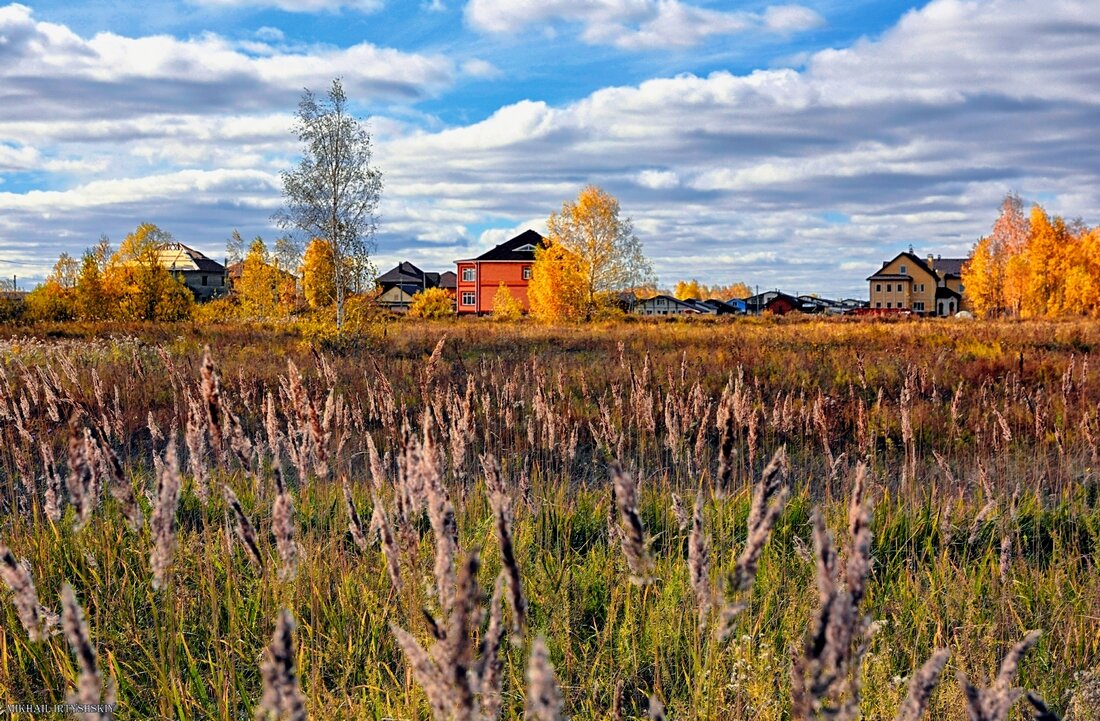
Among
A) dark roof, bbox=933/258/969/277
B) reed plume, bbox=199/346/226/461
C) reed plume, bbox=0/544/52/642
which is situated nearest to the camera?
reed plume, bbox=0/544/52/642

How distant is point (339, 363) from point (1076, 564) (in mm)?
11763

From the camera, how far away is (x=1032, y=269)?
58.5 meters

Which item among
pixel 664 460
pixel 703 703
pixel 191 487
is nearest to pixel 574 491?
pixel 664 460

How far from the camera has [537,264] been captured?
4647 centimetres

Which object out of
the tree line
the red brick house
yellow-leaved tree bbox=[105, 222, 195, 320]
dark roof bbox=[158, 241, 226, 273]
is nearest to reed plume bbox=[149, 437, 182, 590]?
yellow-leaved tree bbox=[105, 222, 195, 320]

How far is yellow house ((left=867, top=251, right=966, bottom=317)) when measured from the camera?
354ft

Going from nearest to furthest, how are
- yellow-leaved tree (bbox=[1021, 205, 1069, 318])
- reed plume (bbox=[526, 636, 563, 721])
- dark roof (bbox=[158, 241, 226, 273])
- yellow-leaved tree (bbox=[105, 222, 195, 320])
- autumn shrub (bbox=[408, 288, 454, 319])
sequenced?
reed plume (bbox=[526, 636, 563, 721])
yellow-leaved tree (bbox=[105, 222, 195, 320])
autumn shrub (bbox=[408, 288, 454, 319])
yellow-leaved tree (bbox=[1021, 205, 1069, 318])
dark roof (bbox=[158, 241, 226, 273])

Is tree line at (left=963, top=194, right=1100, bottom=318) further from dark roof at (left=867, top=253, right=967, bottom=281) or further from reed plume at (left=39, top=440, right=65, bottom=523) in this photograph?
reed plume at (left=39, top=440, right=65, bottom=523)

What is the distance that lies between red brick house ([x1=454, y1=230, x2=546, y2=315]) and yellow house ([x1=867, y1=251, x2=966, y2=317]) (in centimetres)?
5353

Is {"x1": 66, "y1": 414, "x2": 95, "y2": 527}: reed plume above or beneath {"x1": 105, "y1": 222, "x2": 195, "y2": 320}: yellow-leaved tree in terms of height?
beneath

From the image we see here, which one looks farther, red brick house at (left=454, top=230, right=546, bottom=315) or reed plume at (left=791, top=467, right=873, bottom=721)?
red brick house at (left=454, top=230, right=546, bottom=315)

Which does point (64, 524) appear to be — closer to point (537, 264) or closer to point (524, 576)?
point (524, 576)

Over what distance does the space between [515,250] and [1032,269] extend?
40.4 m

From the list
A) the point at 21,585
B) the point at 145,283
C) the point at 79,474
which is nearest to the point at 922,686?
the point at 21,585
